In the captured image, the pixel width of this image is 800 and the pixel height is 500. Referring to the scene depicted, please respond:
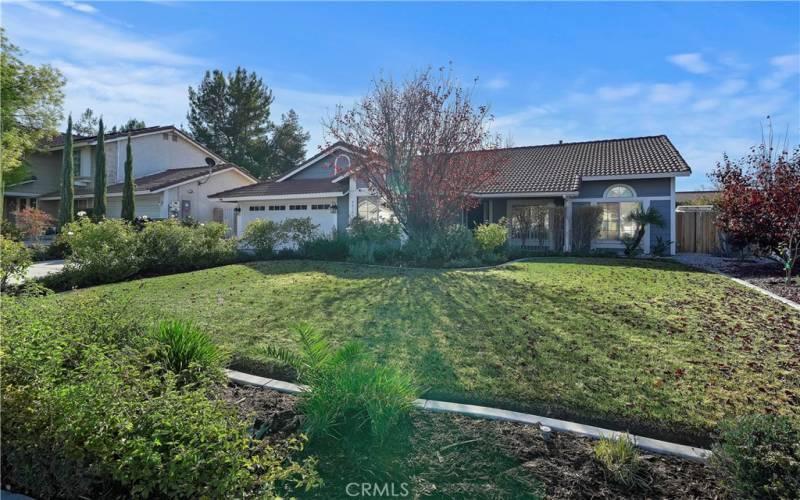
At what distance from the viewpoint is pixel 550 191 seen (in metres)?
19.1

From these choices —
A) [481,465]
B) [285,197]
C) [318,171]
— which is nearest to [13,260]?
[481,465]

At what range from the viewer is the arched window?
19422mm

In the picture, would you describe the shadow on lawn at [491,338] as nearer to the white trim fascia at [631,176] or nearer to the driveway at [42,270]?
the driveway at [42,270]

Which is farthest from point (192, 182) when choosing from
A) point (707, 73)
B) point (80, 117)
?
point (80, 117)

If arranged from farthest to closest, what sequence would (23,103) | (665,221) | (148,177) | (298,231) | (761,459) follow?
1. (148,177)
2. (23,103)
3. (665,221)
4. (298,231)
5. (761,459)

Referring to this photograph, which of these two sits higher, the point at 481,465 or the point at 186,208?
the point at 186,208

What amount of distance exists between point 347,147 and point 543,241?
387 inches

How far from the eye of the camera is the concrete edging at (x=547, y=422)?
10.1 feet

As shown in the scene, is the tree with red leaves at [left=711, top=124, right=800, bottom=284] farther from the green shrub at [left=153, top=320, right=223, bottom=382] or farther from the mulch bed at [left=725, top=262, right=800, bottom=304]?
the green shrub at [left=153, top=320, right=223, bottom=382]

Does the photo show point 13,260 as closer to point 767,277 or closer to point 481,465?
point 481,465

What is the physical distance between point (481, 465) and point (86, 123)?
6772cm

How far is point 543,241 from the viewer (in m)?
19.8

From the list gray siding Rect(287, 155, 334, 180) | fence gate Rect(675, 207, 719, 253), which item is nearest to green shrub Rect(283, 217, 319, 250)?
gray siding Rect(287, 155, 334, 180)

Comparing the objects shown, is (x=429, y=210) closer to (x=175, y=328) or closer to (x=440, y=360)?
(x=440, y=360)
